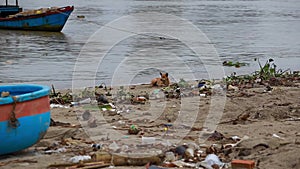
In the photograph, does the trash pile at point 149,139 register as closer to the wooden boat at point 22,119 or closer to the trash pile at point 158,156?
the trash pile at point 158,156

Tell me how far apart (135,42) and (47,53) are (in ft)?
12.0

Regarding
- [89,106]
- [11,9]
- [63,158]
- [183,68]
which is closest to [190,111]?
[89,106]

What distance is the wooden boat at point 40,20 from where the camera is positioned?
22.2 m

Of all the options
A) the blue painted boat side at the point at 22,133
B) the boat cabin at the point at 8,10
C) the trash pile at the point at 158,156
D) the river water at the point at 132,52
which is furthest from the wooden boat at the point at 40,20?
the blue painted boat side at the point at 22,133

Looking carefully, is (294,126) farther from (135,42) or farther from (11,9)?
(11,9)

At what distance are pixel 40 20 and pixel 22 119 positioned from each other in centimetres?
1809

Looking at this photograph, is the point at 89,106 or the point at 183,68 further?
the point at 183,68

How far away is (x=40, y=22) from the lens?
22328 mm

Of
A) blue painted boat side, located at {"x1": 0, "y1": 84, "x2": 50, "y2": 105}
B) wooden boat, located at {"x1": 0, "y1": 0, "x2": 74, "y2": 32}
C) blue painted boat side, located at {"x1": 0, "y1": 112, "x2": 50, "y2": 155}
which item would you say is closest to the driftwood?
blue painted boat side, located at {"x1": 0, "y1": 112, "x2": 50, "y2": 155}

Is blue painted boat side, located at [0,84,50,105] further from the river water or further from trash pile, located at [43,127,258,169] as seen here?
the river water

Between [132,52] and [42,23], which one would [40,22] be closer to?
[42,23]

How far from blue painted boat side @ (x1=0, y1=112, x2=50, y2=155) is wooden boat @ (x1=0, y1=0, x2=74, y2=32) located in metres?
17.5

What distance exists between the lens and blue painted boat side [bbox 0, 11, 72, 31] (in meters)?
22.3

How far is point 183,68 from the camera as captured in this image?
531 inches
